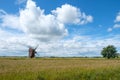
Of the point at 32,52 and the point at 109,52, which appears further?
the point at 109,52

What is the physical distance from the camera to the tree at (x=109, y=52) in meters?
104

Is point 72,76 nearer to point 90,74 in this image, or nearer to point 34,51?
point 90,74

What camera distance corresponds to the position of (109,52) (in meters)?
104

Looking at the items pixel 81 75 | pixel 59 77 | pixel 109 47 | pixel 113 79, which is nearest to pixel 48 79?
pixel 59 77

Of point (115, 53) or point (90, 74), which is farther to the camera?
point (115, 53)

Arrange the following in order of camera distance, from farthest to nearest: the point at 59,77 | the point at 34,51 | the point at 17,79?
the point at 34,51 → the point at 59,77 → the point at 17,79

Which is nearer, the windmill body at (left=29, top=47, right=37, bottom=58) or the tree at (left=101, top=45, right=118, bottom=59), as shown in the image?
the windmill body at (left=29, top=47, right=37, bottom=58)

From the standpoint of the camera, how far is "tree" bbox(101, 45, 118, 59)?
104450 millimetres

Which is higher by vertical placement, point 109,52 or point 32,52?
point 32,52

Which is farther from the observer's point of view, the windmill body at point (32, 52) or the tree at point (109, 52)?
the tree at point (109, 52)

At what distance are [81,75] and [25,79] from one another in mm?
4860

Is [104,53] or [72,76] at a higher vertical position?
[104,53]

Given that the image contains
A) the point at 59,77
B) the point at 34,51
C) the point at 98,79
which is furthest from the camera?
the point at 34,51

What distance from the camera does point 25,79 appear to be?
50.7ft
